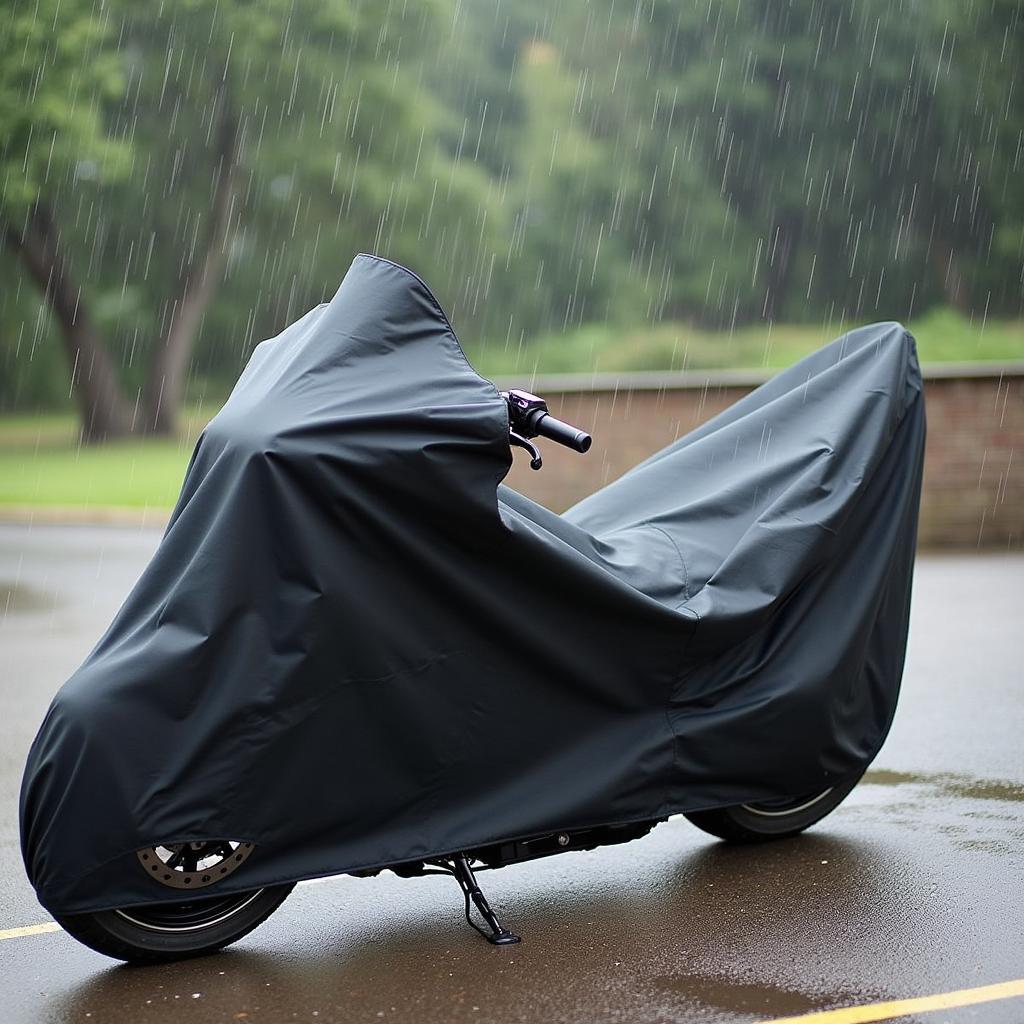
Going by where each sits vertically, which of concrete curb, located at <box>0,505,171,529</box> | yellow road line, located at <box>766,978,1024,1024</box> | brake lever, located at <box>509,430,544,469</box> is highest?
brake lever, located at <box>509,430,544,469</box>

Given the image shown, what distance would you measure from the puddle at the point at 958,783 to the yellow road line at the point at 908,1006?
181 centimetres

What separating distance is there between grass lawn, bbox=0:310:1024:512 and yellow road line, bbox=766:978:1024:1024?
17.1 metres

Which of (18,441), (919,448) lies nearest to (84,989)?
(919,448)

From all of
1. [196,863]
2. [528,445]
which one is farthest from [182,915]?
[528,445]

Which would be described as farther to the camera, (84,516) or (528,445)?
A: (84,516)

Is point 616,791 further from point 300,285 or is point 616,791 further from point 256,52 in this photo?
point 300,285

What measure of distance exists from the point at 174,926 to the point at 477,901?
812 mm

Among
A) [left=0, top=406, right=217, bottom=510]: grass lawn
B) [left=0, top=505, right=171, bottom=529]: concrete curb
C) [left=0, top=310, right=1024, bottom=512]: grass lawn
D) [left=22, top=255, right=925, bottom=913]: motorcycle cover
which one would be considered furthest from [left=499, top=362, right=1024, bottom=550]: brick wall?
[left=0, top=406, right=217, bottom=510]: grass lawn

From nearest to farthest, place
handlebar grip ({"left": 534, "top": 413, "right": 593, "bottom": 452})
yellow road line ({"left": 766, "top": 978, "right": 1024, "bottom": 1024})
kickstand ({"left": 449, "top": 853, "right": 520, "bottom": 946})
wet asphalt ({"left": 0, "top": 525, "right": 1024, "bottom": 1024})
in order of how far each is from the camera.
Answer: yellow road line ({"left": 766, "top": 978, "right": 1024, "bottom": 1024})
wet asphalt ({"left": 0, "top": 525, "right": 1024, "bottom": 1024})
handlebar grip ({"left": 534, "top": 413, "right": 593, "bottom": 452})
kickstand ({"left": 449, "top": 853, "right": 520, "bottom": 946})

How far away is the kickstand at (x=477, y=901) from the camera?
3965 mm

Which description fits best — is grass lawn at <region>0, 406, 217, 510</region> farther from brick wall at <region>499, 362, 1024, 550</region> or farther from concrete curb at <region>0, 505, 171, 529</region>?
brick wall at <region>499, 362, 1024, 550</region>

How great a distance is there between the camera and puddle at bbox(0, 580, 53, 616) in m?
10.9

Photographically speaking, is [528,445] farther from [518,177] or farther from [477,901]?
[518,177]

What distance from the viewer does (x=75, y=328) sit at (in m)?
35.1
